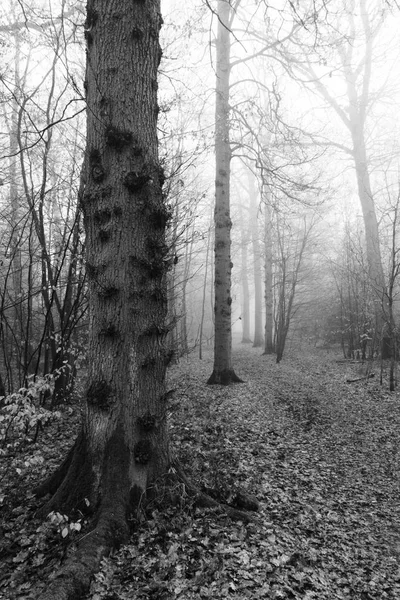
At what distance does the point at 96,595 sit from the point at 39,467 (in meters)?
2.19

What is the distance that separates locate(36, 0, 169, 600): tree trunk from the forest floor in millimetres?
364

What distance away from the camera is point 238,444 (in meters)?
5.23

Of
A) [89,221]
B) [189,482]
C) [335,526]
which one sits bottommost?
[335,526]

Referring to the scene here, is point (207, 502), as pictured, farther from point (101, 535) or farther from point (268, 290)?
point (268, 290)

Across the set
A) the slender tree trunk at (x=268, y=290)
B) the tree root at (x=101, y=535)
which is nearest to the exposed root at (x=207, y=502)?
the tree root at (x=101, y=535)

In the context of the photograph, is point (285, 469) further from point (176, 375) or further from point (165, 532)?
point (176, 375)

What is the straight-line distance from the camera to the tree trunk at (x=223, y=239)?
347 inches

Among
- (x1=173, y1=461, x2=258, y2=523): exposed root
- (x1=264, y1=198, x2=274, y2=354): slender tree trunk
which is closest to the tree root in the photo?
(x1=173, y1=461, x2=258, y2=523): exposed root

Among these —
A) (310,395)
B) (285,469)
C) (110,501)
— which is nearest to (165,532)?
(110,501)

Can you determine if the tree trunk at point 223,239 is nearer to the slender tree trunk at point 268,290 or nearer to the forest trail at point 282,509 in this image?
Answer: the forest trail at point 282,509

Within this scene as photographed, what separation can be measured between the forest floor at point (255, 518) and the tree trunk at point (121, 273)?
0.36 m

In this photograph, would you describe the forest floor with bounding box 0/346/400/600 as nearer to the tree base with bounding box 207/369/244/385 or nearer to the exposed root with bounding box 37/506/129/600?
the exposed root with bounding box 37/506/129/600

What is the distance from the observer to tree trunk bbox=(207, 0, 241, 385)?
8812mm

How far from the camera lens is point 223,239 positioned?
348 inches
